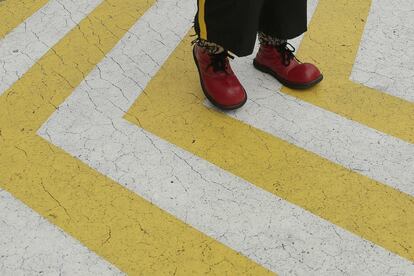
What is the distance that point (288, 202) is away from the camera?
1668 mm

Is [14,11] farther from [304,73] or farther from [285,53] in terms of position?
[304,73]

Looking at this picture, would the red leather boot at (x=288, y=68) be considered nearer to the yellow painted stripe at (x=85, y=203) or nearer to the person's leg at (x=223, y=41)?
the person's leg at (x=223, y=41)

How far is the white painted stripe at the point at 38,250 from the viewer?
1.46 metres

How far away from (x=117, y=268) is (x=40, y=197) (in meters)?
0.43

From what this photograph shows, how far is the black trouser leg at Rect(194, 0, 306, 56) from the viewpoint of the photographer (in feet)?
5.45

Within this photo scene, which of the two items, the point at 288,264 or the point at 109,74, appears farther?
the point at 109,74

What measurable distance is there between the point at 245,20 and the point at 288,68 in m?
0.48

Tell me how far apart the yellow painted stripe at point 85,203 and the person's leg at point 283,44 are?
89cm

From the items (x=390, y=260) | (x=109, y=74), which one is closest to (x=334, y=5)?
(x=109, y=74)

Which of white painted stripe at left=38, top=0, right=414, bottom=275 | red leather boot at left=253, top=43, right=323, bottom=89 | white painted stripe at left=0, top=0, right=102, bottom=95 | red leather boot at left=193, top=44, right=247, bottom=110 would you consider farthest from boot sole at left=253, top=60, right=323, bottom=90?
white painted stripe at left=0, top=0, right=102, bottom=95

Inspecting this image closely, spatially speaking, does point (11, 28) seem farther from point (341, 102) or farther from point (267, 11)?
point (341, 102)

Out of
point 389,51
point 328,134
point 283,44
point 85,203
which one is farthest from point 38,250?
point 389,51

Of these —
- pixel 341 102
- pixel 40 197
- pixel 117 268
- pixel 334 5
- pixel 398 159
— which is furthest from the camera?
pixel 334 5

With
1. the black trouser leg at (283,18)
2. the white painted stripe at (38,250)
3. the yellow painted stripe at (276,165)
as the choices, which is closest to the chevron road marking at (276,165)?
the yellow painted stripe at (276,165)
